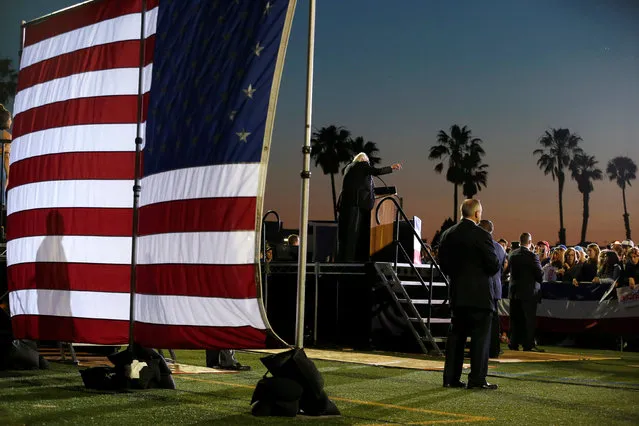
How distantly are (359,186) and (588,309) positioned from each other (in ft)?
19.1

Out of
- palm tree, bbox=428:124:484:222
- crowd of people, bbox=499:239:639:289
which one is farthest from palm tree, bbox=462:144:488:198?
crowd of people, bbox=499:239:639:289

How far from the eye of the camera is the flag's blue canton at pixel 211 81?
784 cm

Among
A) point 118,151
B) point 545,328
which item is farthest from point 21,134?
point 545,328

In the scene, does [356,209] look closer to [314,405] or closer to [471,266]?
[471,266]

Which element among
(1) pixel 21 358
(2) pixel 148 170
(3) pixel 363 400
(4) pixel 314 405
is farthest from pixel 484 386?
(1) pixel 21 358

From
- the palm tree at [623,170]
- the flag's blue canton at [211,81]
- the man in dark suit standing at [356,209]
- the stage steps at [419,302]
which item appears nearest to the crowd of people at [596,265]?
the stage steps at [419,302]

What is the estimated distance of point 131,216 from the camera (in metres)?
9.42

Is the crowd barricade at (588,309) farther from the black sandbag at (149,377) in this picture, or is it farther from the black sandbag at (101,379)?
the black sandbag at (101,379)

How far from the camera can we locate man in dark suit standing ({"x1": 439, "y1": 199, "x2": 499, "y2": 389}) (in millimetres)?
9859

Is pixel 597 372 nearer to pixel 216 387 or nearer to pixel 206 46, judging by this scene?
pixel 216 387

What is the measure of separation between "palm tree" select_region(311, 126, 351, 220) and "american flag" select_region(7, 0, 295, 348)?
196 feet

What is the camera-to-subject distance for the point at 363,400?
886cm

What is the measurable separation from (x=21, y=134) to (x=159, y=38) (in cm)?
230

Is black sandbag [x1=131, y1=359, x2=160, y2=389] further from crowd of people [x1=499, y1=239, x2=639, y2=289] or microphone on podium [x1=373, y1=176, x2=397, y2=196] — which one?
crowd of people [x1=499, y1=239, x2=639, y2=289]
